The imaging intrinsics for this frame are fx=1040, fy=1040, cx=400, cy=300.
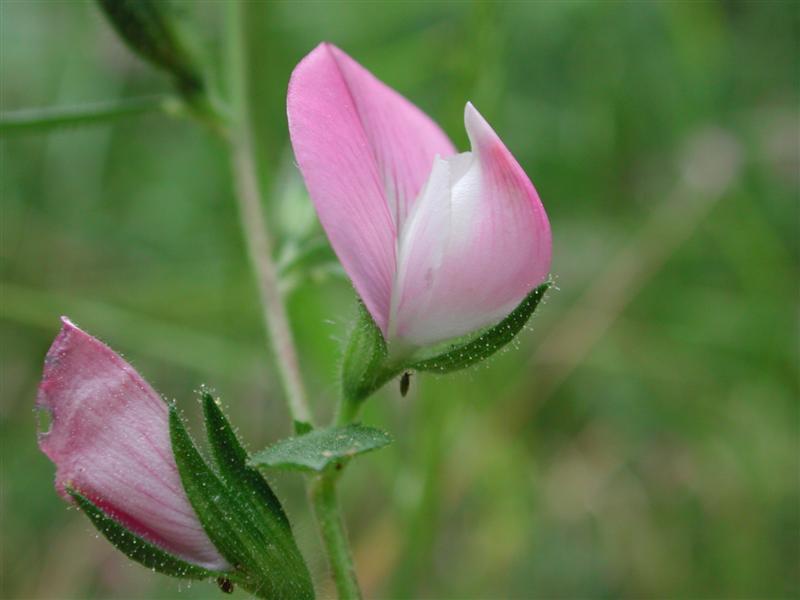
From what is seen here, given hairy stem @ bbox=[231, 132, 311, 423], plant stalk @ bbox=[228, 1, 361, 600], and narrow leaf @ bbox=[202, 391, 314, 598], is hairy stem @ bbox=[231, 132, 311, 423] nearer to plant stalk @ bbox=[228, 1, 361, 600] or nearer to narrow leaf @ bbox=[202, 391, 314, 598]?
plant stalk @ bbox=[228, 1, 361, 600]

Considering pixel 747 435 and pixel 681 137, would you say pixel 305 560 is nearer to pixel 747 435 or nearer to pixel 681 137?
pixel 747 435

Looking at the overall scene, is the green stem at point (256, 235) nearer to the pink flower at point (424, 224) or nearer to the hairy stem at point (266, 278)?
the hairy stem at point (266, 278)

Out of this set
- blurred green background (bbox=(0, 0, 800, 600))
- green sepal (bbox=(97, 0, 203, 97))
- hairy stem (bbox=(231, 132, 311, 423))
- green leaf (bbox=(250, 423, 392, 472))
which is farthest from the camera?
blurred green background (bbox=(0, 0, 800, 600))

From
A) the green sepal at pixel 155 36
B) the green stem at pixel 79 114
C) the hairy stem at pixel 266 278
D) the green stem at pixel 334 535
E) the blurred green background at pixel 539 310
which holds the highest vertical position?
the green sepal at pixel 155 36

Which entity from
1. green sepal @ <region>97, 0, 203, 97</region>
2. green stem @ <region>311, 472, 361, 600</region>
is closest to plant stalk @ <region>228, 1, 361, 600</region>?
green stem @ <region>311, 472, 361, 600</region>

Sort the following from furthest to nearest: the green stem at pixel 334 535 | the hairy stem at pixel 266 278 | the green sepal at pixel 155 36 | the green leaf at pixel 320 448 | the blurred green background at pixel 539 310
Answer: the blurred green background at pixel 539 310 < the green sepal at pixel 155 36 < the hairy stem at pixel 266 278 < the green stem at pixel 334 535 < the green leaf at pixel 320 448

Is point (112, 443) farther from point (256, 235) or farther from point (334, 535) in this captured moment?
point (256, 235)

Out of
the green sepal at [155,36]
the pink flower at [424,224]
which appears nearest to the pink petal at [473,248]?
the pink flower at [424,224]

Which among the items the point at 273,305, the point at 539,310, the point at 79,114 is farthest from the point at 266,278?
the point at 539,310
